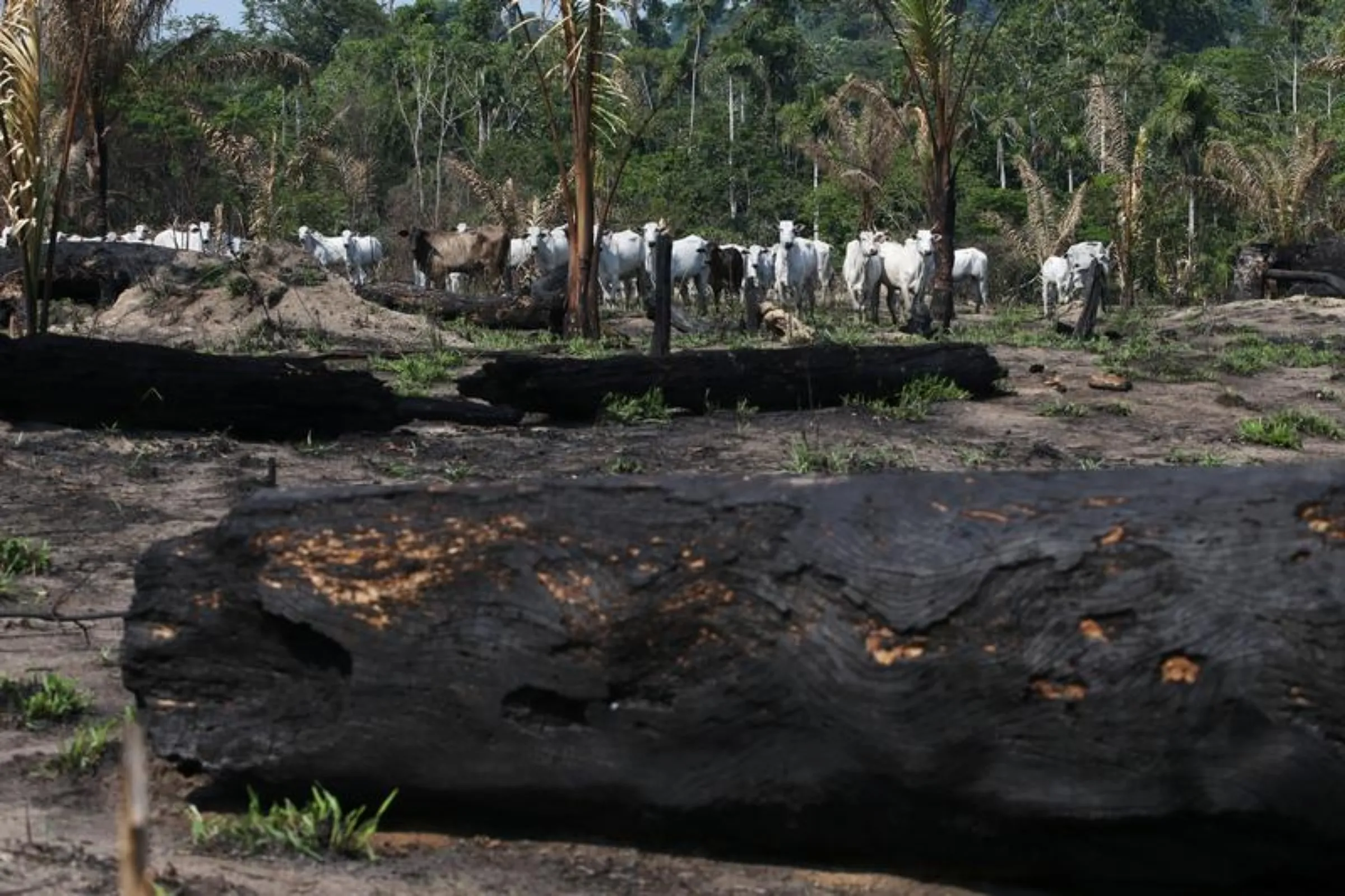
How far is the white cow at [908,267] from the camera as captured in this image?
25656mm

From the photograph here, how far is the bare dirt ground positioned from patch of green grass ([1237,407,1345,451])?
0.26ft

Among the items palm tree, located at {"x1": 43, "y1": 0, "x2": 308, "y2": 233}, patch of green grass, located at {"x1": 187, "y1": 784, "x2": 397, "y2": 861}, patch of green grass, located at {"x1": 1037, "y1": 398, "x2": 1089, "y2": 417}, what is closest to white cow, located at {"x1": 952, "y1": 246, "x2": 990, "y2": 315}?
palm tree, located at {"x1": 43, "y1": 0, "x2": 308, "y2": 233}

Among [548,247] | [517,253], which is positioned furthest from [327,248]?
[548,247]

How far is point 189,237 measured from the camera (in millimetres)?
31016

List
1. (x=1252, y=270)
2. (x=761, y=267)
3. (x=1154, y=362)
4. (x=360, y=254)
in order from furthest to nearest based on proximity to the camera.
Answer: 1. (x=360, y=254)
2. (x=761, y=267)
3. (x=1252, y=270)
4. (x=1154, y=362)

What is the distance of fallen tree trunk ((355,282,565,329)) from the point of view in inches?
773

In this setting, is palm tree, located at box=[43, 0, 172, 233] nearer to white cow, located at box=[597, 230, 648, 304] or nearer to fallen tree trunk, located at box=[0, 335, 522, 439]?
fallen tree trunk, located at box=[0, 335, 522, 439]

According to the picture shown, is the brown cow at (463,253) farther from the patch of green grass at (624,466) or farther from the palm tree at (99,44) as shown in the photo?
the patch of green grass at (624,466)

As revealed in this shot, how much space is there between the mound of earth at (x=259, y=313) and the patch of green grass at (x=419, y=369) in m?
1.88

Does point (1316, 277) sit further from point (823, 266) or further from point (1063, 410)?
point (1063, 410)

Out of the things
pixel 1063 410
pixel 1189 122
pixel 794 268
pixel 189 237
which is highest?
pixel 1189 122

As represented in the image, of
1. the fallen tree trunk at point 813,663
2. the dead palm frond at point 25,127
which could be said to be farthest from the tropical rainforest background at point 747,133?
the fallen tree trunk at point 813,663

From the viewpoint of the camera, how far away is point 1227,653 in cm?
365

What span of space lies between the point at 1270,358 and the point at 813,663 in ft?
42.6
